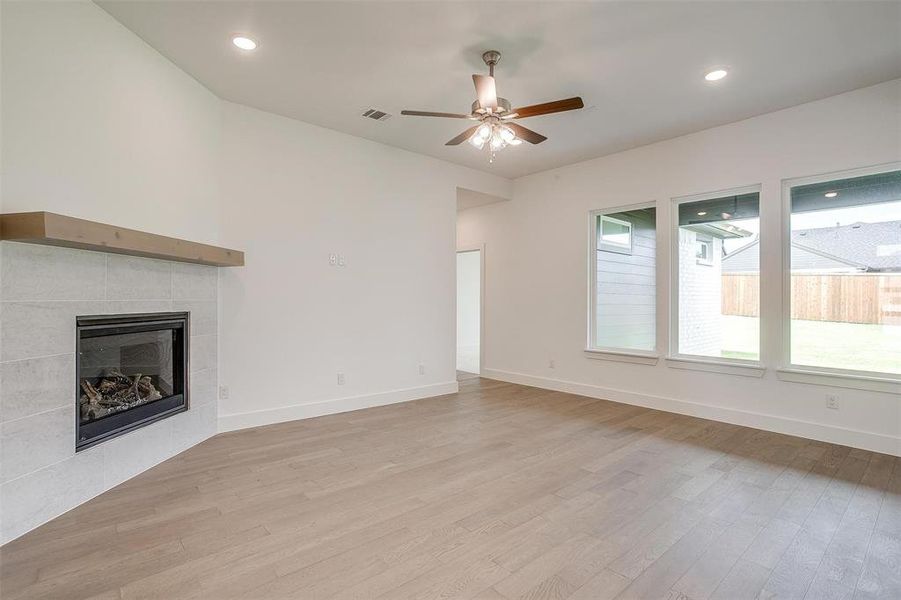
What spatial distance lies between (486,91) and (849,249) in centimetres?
366

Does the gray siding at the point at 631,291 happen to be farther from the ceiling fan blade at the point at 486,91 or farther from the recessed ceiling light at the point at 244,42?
the recessed ceiling light at the point at 244,42

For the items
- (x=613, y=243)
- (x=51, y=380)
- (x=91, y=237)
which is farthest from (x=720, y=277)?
(x=51, y=380)

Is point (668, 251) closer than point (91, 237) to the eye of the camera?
No

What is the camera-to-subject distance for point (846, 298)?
3881 millimetres

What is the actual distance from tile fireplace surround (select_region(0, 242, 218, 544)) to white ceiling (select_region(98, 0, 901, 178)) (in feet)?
5.57

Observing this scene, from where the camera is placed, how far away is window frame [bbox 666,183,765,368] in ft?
14.0

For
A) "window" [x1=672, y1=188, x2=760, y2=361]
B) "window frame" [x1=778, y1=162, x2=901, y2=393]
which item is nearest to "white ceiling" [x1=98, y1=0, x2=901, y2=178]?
"window frame" [x1=778, y1=162, x2=901, y2=393]

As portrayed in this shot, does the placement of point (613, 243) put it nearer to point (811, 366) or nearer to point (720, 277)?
point (720, 277)

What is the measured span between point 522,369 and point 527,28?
456 centimetres

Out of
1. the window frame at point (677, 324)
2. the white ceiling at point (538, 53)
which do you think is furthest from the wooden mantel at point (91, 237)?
the window frame at point (677, 324)

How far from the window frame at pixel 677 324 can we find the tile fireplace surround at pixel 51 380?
5054mm

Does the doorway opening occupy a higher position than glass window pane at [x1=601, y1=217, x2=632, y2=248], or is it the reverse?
glass window pane at [x1=601, y1=217, x2=632, y2=248]

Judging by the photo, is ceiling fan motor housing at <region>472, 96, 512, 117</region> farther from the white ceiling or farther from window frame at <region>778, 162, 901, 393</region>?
window frame at <region>778, 162, 901, 393</region>

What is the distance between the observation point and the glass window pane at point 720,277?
14.5ft
